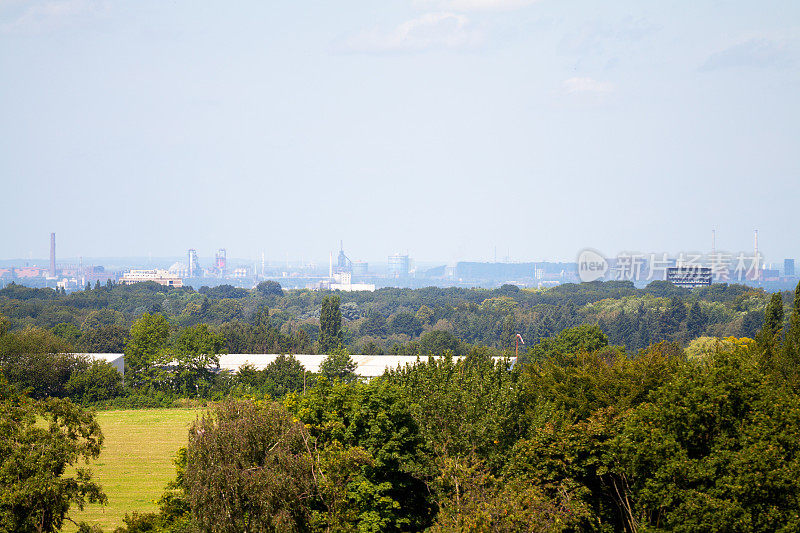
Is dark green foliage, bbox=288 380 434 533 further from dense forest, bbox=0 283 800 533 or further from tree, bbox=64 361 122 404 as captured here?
tree, bbox=64 361 122 404

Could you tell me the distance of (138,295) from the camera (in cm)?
18200

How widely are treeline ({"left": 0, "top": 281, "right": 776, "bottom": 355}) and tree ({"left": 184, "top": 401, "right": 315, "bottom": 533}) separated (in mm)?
69848

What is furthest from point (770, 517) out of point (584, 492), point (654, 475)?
point (584, 492)

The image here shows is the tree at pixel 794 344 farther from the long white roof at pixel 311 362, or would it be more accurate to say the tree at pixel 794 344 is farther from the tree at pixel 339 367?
the long white roof at pixel 311 362

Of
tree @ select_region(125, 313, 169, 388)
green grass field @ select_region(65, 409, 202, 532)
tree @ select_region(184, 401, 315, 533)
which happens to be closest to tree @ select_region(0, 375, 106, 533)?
tree @ select_region(184, 401, 315, 533)

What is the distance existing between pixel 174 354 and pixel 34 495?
49.5 meters

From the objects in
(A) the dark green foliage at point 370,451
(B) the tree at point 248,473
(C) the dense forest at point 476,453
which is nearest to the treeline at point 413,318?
(C) the dense forest at point 476,453

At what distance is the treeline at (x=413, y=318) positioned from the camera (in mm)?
98375

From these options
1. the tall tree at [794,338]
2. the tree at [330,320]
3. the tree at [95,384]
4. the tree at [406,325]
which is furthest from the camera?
the tree at [406,325]

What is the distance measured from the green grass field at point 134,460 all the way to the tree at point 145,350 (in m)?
7.92

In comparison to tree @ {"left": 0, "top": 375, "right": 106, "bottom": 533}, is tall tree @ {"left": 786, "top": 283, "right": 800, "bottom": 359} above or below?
above

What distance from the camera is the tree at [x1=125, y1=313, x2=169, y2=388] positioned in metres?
67.6

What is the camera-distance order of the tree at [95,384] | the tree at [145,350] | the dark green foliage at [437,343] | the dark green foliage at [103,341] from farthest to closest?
1. the dark green foliage at [437,343]
2. the dark green foliage at [103,341]
3. the tree at [145,350]
4. the tree at [95,384]

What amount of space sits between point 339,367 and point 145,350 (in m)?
18.6
